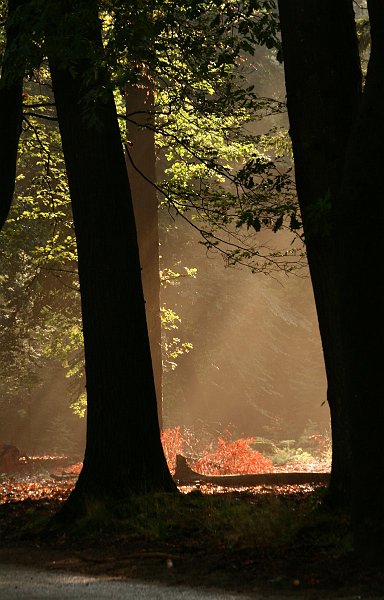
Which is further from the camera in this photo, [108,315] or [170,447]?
[170,447]

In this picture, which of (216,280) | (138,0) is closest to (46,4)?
(138,0)

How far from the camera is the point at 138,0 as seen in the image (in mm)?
9336

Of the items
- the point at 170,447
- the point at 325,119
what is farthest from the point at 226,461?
the point at 325,119

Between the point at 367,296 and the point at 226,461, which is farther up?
the point at 367,296

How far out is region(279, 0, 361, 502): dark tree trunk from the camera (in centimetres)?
855

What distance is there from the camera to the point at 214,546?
815 centimetres

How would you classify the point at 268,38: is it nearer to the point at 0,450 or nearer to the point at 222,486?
the point at 222,486

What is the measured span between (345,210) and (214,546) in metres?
3.29

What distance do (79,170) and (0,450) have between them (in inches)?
721

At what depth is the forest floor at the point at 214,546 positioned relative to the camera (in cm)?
683

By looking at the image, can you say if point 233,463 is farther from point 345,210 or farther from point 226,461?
point 345,210

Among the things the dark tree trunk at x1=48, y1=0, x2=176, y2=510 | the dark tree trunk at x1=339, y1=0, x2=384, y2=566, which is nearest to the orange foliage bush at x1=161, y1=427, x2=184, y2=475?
the dark tree trunk at x1=48, y1=0, x2=176, y2=510

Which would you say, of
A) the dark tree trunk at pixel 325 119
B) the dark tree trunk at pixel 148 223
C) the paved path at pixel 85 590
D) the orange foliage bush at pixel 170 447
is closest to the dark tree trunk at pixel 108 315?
the dark tree trunk at pixel 325 119

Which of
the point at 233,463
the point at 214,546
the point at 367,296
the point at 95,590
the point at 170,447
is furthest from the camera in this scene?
the point at 170,447
